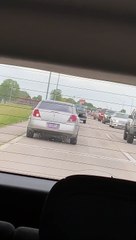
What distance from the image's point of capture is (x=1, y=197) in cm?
420

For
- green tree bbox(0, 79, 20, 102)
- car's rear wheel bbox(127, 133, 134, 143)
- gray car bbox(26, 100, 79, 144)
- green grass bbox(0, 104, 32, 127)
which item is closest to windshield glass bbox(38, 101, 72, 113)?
gray car bbox(26, 100, 79, 144)

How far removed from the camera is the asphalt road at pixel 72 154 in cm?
442


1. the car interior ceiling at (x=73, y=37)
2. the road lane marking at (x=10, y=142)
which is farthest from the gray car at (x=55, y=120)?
the car interior ceiling at (x=73, y=37)

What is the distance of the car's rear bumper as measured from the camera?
4.42 meters

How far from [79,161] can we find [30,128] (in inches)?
20.7

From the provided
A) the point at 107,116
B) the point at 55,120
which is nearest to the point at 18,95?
the point at 55,120

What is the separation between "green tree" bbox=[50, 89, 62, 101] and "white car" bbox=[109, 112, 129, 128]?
49cm

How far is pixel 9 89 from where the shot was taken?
4289 millimetres

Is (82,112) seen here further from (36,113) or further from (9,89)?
(9,89)

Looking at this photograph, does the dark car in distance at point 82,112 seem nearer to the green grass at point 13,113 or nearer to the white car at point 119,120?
the white car at point 119,120

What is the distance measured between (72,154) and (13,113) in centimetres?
63

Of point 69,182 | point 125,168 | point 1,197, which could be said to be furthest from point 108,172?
point 69,182

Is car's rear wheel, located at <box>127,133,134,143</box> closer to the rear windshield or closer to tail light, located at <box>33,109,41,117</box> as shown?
the rear windshield

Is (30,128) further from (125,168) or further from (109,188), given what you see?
(109,188)
